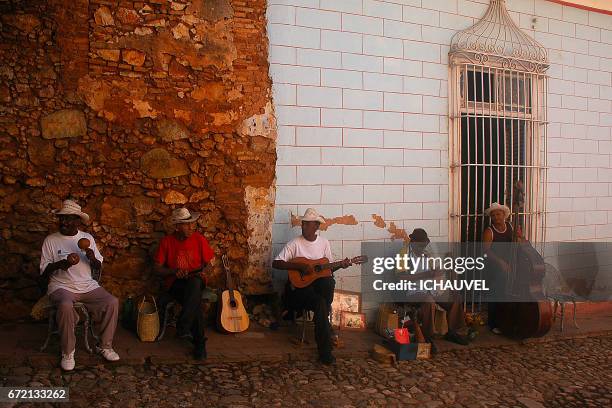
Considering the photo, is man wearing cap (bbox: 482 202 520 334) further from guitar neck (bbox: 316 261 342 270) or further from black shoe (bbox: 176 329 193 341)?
black shoe (bbox: 176 329 193 341)

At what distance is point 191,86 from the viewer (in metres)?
5.65

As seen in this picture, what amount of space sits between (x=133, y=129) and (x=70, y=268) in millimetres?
1564

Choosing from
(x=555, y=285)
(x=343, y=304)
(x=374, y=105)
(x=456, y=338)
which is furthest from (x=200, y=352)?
(x=555, y=285)

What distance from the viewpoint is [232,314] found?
5559mm

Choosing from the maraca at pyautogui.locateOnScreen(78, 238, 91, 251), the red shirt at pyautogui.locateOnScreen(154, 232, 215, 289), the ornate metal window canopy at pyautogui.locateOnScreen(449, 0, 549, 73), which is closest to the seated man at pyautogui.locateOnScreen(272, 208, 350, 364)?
the red shirt at pyautogui.locateOnScreen(154, 232, 215, 289)

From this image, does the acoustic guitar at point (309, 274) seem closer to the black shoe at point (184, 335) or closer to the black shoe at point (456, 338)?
the black shoe at point (184, 335)

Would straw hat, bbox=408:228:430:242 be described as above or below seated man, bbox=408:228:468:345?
above

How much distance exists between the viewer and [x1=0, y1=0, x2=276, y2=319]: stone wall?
5.32 meters

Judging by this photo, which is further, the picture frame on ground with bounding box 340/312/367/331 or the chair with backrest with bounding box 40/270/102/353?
the picture frame on ground with bounding box 340/312/367/331

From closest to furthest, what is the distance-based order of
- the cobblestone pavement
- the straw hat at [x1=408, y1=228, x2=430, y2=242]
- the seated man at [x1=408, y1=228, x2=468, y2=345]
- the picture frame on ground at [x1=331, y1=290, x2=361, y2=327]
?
the cobblestone pavement
the seated man at [x1=408, y1=228, x2=468, y2=345]
the picture frame on ground at [x1=331, y1=290, x2=361, y2=327]
the straw hat at [x1=408, y1=228, x2=430, y2=242]

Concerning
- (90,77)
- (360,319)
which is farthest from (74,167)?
(360,319)

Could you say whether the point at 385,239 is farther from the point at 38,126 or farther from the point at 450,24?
the point at 38,126

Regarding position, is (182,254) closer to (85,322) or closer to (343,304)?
(85,322)

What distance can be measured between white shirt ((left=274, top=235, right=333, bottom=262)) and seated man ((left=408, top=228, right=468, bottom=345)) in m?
1.17
